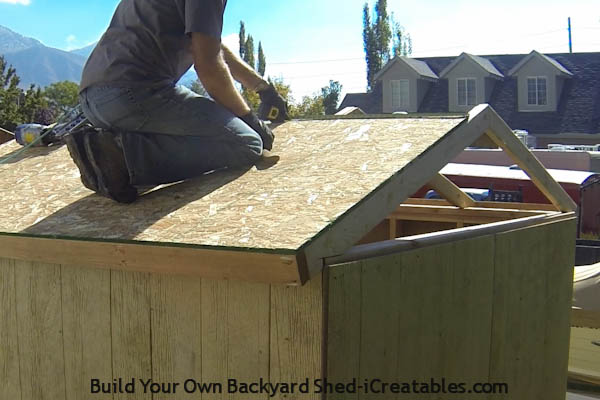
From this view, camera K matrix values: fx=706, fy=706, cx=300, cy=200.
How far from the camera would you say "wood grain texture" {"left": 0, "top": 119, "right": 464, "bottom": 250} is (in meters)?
3.14

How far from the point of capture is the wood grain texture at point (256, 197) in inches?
124

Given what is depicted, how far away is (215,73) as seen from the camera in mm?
3807

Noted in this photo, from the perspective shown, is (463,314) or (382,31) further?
(382,31)

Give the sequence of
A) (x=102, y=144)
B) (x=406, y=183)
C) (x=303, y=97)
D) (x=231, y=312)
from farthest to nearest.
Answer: (x=303, y=97), (x=102, y=144), (x=406, y=183), (x=231, y=312)

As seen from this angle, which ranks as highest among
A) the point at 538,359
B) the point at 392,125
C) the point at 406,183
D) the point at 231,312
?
the point at 392,125

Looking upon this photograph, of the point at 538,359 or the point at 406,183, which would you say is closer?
the point at 406,183

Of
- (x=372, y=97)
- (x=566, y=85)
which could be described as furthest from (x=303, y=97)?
(x=566, y=85)

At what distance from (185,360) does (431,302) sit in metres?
1.27

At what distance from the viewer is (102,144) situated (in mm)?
3727

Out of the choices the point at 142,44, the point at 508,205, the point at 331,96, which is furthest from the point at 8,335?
the point at 331,96

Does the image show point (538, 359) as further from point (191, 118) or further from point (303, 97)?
point (303, 97)

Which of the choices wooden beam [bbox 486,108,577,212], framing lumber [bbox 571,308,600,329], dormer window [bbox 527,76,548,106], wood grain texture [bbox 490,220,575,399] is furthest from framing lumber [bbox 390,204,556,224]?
dormer window [bbox 527,76,548,106]

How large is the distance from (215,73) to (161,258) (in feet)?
3.75

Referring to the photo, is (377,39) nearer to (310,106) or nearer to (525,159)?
(310,106)
